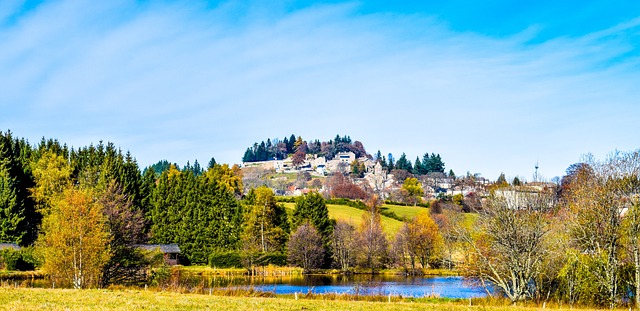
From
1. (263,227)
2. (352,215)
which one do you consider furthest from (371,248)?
(352,215)

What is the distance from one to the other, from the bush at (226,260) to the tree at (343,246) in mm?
13337

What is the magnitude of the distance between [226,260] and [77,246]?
134ft

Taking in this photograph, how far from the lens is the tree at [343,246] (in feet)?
271

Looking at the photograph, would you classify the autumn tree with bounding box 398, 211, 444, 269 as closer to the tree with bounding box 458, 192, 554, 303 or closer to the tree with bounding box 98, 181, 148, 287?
the tree with bounding box 98, 181, 148, 287

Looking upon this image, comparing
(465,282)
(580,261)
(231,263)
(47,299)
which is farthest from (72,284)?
(231,263)

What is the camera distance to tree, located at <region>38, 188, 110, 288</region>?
134 ft

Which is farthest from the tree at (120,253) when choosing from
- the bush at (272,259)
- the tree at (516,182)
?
the bush at (272,259)

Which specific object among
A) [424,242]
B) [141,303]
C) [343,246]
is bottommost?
[141,303]

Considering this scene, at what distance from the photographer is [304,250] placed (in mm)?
80688

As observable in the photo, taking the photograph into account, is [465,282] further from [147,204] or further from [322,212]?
[147,204]

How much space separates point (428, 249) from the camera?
3342 inches

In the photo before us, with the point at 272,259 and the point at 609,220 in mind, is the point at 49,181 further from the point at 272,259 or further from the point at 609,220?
the point at 609,220

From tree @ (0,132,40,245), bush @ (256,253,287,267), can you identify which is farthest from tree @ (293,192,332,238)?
tree @ (0,132,40,245)

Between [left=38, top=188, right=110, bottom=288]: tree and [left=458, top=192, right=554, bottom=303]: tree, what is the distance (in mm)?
24619
